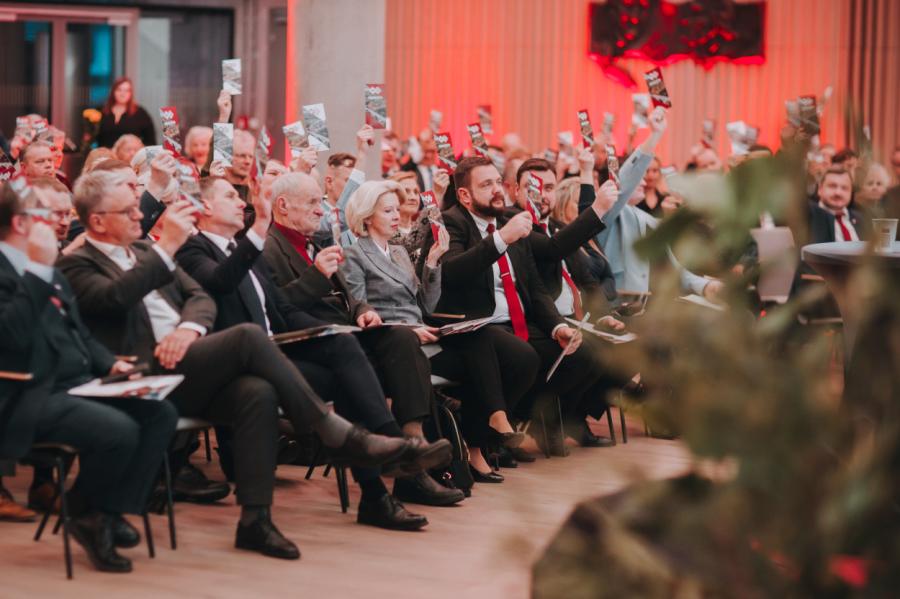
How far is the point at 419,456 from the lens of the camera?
13.0 feet

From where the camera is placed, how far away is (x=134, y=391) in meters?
3.38

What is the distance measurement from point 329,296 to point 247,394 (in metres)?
1.01

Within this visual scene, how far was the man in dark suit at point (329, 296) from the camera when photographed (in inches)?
171

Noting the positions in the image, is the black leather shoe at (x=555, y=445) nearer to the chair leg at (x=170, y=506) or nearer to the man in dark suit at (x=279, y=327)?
the man in dark suit at (x=279, y=327)

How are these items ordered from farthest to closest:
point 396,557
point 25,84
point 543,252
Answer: point 25,84 < point 543,252 < point 396,557

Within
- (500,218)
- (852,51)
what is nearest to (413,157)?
(500,218)

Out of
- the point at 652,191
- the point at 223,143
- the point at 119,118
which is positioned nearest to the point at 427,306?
the point at 223,143

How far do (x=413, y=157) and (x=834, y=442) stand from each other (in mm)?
8143

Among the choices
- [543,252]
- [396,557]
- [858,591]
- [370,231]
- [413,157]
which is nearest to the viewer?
[858,591]

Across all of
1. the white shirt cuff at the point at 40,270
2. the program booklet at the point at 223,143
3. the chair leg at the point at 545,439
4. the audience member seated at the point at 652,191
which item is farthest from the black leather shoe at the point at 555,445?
the white shirt cuff at the point at 40,270

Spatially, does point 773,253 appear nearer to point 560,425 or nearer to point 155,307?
point 560,425

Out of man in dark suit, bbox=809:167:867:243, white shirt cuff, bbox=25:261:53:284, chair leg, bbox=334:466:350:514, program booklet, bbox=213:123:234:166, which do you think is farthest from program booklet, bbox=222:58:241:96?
man in dark suit, bbox=809:167:867:243

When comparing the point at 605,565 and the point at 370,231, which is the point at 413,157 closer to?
the point at 370,231

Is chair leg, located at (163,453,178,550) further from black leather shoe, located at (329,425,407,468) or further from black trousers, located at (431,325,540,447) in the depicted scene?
black trousers, located at (431,325,540,447)
